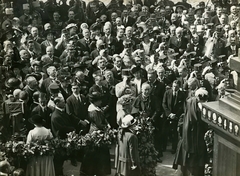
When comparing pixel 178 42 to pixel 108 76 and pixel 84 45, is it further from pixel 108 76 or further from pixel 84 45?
pixel 108 76

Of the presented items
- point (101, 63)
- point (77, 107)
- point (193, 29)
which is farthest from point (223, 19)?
point (77, 107)

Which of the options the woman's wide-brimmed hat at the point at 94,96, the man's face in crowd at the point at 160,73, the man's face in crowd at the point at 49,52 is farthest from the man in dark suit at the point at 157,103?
the man's face in crowd at the point at 49,52

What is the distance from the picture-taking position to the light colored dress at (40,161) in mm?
8305

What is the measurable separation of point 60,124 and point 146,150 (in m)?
1.38

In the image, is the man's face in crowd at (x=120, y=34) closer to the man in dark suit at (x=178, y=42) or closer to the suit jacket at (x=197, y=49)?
the man in dark suit at (x=178, y=42)

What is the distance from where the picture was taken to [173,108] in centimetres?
932

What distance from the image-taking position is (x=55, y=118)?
8.66 metres

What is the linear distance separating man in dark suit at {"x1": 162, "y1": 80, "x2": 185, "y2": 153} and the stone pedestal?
35.9 inches

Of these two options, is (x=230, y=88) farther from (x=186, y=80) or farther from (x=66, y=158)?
(x=66, y=158)

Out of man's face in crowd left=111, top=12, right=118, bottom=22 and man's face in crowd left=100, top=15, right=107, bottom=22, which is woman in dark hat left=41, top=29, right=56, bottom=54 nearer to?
man's face in crowd left=100, top=15, right=107, bottom=22

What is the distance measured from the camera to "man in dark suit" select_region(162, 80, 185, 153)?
30.5 feet

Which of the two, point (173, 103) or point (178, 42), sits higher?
point (178, 42)

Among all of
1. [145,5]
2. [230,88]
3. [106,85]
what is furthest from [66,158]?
[145,5]

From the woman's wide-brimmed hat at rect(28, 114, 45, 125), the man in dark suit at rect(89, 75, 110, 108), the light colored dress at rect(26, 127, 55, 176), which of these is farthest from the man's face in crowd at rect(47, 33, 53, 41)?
the light colored dress at rect(26, 127, 55, 176)
